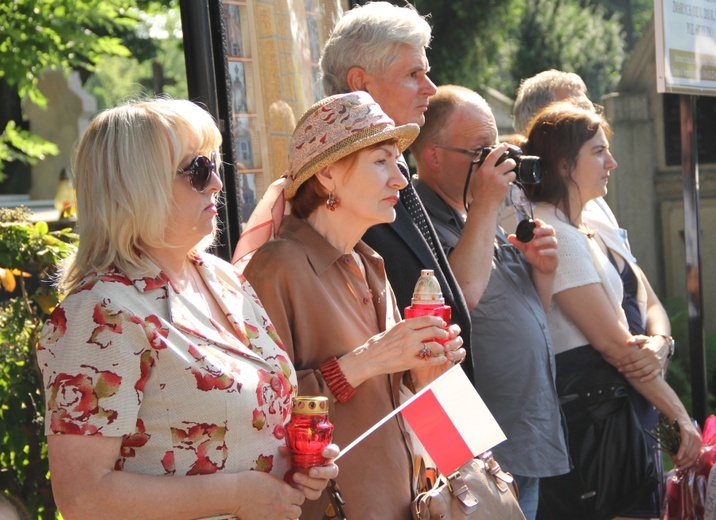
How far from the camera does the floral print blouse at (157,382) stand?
1870mm

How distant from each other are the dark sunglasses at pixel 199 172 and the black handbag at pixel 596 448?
2.00m

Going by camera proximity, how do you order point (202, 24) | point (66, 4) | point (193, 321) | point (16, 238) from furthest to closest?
1. point (66, 4)
2. point (16, 238)
3. point (202, 24)
4. point (193, 321)

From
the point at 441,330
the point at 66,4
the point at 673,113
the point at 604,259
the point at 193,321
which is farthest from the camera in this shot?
the point at 673,113

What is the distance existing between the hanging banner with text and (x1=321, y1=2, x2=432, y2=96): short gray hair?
158 centimetres

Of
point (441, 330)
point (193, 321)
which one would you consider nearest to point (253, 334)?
point (193, 321)

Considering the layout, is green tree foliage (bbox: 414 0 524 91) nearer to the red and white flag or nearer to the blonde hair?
the red and white flag

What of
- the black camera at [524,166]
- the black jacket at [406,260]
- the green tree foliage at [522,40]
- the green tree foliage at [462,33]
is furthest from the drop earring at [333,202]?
the green tree foliage at [462,33]

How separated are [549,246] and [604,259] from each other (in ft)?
1.42

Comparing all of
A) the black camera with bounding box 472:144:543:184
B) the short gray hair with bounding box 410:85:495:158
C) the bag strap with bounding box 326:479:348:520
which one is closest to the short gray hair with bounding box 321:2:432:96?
the short gray hair with bounding box 410:85:495:158

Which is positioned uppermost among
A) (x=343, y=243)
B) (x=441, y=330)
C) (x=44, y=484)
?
(x=343, y=243)

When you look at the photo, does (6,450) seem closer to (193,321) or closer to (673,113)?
(193,321)

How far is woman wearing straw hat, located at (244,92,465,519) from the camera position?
239 centimetres

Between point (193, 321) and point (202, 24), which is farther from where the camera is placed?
point (202, 24)

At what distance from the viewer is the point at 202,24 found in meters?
2.91
